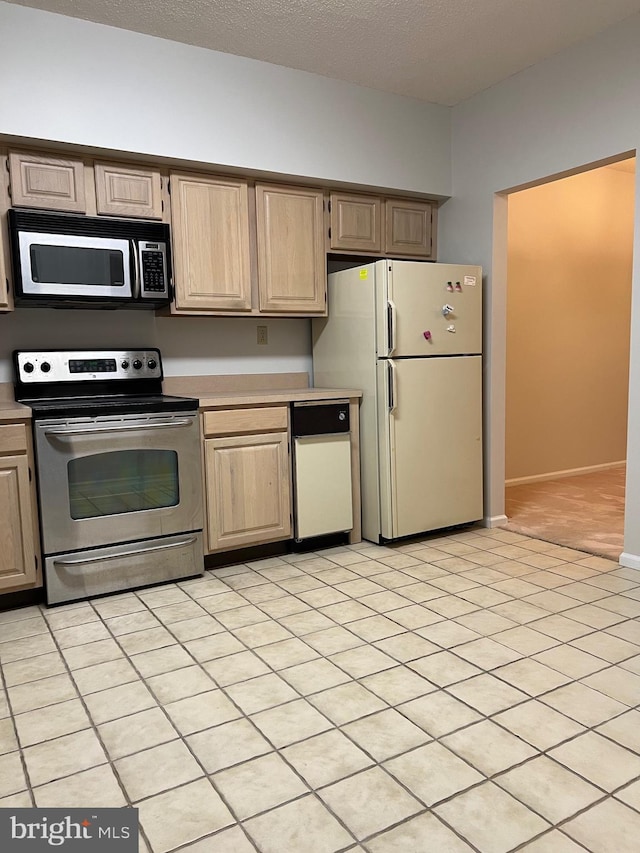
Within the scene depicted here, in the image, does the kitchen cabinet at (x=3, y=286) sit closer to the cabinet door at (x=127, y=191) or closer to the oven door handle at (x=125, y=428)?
the cabinet door at (x=127, y=191)

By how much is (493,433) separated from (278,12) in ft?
8.25

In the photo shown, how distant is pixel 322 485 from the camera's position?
11.6ft

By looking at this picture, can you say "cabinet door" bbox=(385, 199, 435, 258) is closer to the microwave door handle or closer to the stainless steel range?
the microwave door handle

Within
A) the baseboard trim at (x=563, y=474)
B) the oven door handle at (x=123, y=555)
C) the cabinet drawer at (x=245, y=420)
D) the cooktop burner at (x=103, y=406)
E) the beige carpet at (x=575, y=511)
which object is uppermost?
the cooktop burner at (x=103, y=406)

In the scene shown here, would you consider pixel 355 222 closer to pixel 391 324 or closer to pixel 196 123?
pixel 391 324

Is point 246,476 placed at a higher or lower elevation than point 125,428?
lower

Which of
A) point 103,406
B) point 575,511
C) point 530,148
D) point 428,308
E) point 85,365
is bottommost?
point 575,511

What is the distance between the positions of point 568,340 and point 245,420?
10.9 feet

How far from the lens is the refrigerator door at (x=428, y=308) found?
3381 mm

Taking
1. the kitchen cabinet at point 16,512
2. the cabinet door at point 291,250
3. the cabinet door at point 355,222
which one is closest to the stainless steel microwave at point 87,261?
the cabinet door at point 291,250

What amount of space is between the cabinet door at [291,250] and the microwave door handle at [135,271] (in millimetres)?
677

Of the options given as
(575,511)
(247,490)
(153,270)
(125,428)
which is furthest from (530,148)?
(125,428)

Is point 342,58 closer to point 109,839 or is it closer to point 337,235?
point 337,235

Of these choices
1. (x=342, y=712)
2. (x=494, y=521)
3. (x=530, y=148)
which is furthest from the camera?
(x=494, y=521)
